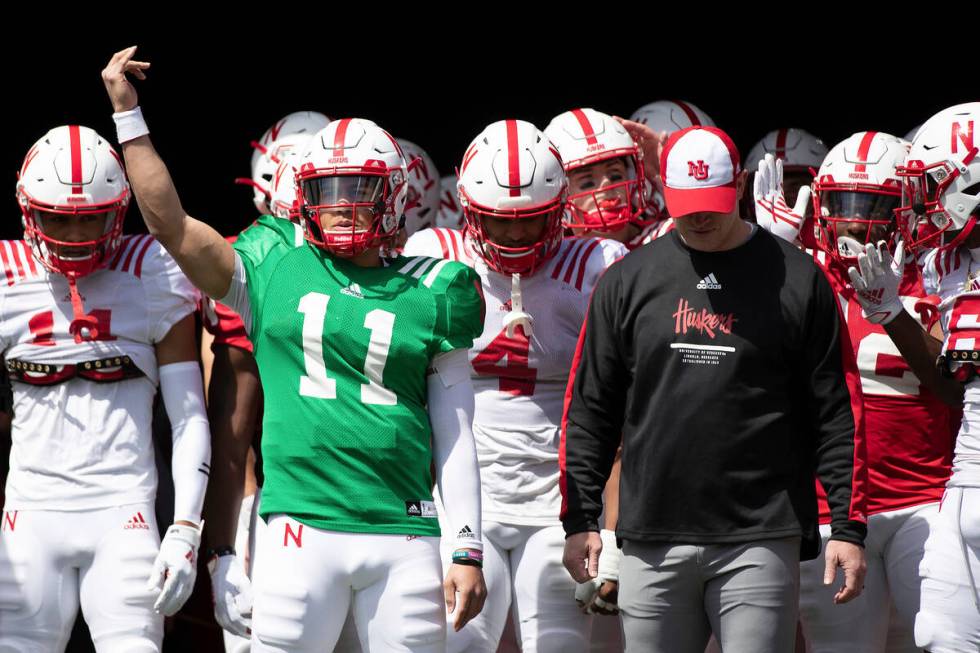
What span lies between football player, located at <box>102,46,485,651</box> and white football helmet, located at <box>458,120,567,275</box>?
650 millimetres

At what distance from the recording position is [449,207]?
7.04 meters

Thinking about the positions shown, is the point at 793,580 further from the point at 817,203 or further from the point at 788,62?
the point at 788,62

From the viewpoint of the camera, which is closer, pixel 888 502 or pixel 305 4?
pixel 888 502

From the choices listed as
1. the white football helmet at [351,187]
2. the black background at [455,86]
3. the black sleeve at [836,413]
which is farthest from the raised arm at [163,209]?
the black background at [455,86]

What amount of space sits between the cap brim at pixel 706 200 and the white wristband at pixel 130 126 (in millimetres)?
1200

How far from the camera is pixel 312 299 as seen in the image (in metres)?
3.82

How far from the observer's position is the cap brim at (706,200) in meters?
3.90

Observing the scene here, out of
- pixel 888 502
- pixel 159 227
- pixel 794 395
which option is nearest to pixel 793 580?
pixel 794 395

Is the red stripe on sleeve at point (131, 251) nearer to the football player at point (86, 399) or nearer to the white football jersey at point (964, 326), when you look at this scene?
the football player at point (86, 399)

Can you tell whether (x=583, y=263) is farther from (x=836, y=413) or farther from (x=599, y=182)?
(x=836, y=413)

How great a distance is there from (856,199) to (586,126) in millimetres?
1017

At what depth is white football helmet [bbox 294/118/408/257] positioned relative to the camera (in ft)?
12.9

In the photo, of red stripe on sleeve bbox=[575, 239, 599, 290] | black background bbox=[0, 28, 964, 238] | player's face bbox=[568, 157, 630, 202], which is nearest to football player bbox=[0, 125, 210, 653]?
red stripe on sleeve bbox=[575, 239, 599, 290]

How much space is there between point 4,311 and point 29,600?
2.49 ft
